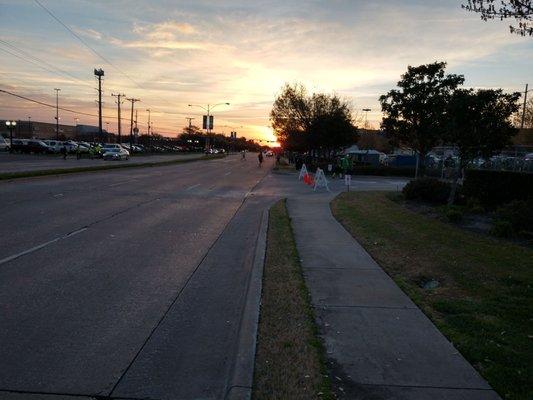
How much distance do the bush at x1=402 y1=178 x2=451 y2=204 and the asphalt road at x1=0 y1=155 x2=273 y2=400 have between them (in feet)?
24.5

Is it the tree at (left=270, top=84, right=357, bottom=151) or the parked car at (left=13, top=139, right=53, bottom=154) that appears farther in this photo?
the parked car at (left=13, top=139, right=53, bottom=154)

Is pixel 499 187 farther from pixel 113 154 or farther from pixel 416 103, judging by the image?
pixel 113 154

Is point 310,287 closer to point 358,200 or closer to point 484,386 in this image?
point 484,386

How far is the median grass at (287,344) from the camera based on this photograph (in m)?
4.05

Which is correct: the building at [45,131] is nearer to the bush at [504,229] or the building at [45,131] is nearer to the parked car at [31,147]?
the parked car at [31,147]

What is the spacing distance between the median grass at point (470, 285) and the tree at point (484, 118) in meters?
3.32

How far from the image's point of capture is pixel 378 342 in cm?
508

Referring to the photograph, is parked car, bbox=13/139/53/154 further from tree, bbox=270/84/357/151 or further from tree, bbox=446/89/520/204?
tree, bbox=446/89/520/204

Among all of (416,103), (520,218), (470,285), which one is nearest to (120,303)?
(470,285)

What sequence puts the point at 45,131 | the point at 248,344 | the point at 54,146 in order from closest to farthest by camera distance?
the point at 248,344 < the point at 54,146 < the point at 45,131

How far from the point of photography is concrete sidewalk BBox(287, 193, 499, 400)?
416cm

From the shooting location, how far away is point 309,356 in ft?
15.2

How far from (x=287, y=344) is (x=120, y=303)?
97.7 inches

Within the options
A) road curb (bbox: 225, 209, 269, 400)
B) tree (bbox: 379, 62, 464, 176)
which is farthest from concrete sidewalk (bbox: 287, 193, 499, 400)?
tree (bbox: 379, 62, 464, 176)
